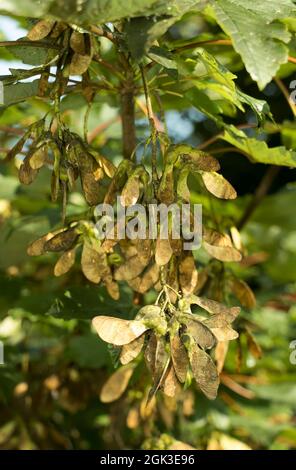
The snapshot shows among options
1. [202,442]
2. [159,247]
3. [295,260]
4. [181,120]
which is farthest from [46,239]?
[181,120]

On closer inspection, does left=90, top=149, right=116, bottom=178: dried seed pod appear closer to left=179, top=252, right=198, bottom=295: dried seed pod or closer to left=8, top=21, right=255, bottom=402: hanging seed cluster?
left=8, top=21, right=255, bottom=402: hanging seed cluster

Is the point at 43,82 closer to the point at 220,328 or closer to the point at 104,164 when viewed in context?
the point at 104,164

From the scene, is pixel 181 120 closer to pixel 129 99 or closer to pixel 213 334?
pixel 129 99

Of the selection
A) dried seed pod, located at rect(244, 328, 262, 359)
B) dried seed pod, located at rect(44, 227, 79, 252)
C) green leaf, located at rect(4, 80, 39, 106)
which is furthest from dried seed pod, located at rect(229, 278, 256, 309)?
green leaf, located at rect(4, 80, 39, 106)

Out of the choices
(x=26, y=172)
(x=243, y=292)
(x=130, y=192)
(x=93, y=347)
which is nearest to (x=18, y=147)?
(x=26, y=172)

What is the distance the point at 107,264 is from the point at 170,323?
162 millimetres

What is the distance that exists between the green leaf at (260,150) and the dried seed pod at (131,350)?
378mm

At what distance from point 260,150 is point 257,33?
319mm

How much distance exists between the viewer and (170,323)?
2.68 feet

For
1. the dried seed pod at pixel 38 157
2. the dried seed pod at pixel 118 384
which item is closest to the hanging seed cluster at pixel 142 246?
the dried seed pod at pixel 38 157

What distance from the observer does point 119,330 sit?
0.80 m

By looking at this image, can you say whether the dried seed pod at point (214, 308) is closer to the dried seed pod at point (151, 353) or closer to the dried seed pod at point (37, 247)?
the dried seed pod at point (151, 353)

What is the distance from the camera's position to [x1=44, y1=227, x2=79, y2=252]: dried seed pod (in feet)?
3.05

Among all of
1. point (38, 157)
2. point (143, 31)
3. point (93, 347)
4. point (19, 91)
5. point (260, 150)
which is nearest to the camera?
point (143, 31)
